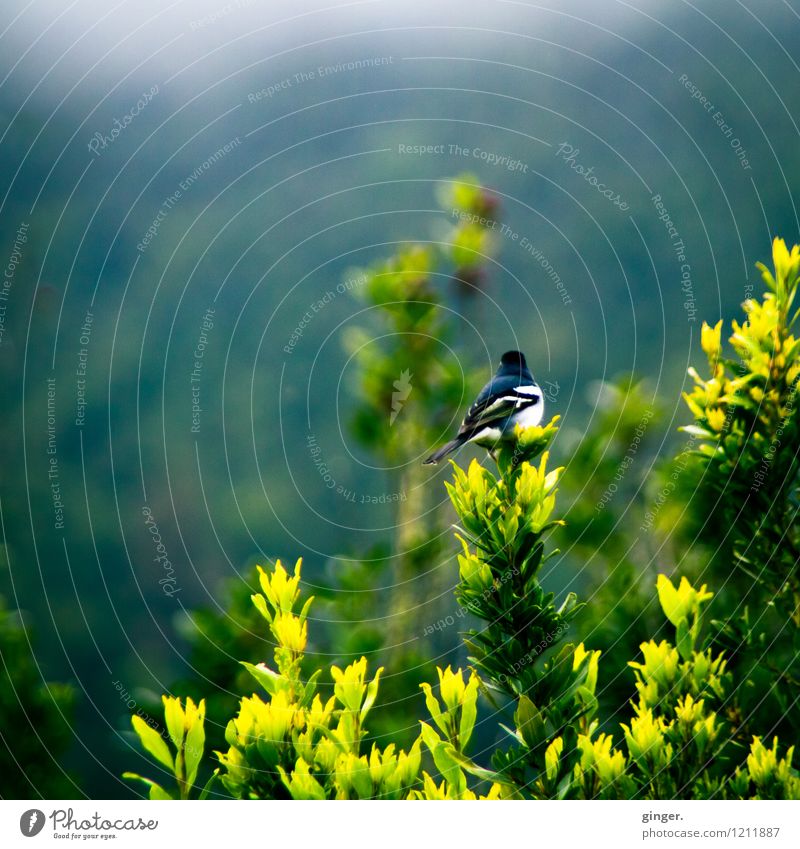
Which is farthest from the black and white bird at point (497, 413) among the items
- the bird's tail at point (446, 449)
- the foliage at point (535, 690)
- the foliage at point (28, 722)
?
the foliage at point (28, 722)

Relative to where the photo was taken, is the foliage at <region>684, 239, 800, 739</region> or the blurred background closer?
the foliage at <region>684, 239, 800, 739</region>

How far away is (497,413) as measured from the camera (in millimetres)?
1386

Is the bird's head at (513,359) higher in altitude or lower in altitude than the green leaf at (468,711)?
higher

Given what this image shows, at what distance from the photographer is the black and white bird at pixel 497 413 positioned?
4.51 ft

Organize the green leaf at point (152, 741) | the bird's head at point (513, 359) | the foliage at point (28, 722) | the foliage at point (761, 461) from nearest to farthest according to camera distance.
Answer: the green leaf at point (152, 741), the foliage at point (761, 461), the foliage at point (28, 722), the bird's head at point (513, 359)

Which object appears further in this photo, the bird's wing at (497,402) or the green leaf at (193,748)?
the bird's wing at (497,402)

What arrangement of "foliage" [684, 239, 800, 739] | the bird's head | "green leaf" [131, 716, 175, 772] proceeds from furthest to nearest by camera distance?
the bird's head < "foliage" [684, 239, 800, 739] < "green leaf" [131, 716, 175, 772]

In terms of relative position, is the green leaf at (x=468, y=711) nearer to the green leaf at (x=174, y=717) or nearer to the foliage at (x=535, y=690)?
the foliage at (x=535, y=690)

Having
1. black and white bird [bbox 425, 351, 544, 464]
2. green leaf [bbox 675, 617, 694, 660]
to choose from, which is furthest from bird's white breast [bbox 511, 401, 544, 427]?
green leaf [bbox 675, 617, 694, 660]

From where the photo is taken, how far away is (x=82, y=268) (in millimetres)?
2209

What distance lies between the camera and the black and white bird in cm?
138

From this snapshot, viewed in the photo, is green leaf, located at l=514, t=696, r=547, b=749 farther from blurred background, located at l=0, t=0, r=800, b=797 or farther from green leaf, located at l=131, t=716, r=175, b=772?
green leaf, located at l=131, t=716, r=175, b=772

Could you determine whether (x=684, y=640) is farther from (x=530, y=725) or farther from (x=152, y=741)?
(x=152, y=741)

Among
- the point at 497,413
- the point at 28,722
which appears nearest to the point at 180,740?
the point at 28,722
